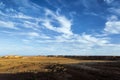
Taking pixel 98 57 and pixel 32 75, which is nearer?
pixel 32 75

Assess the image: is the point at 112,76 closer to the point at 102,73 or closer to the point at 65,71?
the point at 102,73

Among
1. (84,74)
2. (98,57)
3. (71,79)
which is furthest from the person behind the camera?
(98,57)

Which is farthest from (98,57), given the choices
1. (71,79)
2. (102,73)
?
(71,79)

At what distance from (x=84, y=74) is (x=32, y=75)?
18.4ft

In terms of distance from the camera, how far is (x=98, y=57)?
183 ft

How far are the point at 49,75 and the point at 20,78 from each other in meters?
2.98

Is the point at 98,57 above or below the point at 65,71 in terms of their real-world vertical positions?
above

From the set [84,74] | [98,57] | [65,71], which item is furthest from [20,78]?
[98,57]

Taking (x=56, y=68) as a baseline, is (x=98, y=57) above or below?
above

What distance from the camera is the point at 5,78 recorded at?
23.1m

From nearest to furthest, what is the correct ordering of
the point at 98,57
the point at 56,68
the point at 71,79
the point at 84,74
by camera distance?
the point at 71,79 → the point at 84,74 → the point at 56,68 → the point at 98,57

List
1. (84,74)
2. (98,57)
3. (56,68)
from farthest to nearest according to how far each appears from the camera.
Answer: (98,57)
(56,68)
(84,74)

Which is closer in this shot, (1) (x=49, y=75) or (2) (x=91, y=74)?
(1) (x=49, y=75)

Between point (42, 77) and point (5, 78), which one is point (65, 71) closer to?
point (42, 77)
